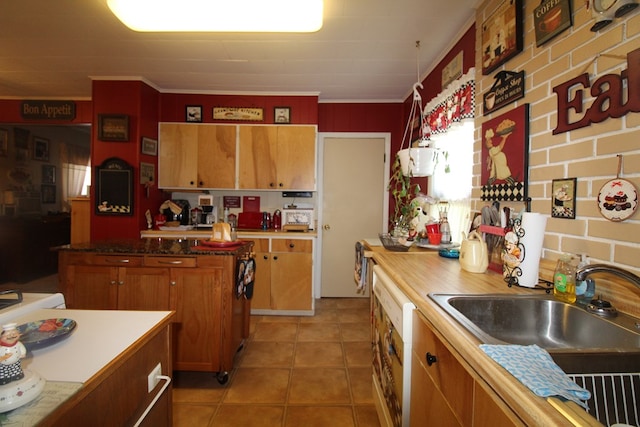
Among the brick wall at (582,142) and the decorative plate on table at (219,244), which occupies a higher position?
the brick wall at (582,142)

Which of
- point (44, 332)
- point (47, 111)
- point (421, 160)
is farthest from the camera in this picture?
point (47, 111)

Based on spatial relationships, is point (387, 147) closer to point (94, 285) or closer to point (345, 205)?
point (345, 205)

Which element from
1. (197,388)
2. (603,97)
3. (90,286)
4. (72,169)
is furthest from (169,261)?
(72,169)

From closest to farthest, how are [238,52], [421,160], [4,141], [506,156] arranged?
[506,156], [421,160], [238,52], [4,141]

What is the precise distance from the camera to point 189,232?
11.5 feet

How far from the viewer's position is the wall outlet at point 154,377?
3.45 feet

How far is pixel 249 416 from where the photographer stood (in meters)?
1.89

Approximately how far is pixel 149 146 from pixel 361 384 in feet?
10.7

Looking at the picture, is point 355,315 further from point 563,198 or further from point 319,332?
point 563,198

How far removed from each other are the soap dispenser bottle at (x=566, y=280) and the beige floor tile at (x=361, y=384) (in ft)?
4.64

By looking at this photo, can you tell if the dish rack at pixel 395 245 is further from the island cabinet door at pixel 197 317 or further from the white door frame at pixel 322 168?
the white door frame at pixel 322 168

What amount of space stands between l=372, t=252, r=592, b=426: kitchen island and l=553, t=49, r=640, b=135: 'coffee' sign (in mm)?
624

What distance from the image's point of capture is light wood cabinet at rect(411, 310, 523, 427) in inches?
27.1

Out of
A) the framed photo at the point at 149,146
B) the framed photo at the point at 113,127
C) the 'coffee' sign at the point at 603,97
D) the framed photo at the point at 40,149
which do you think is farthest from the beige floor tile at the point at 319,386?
the framed photo at the point at 40,149
